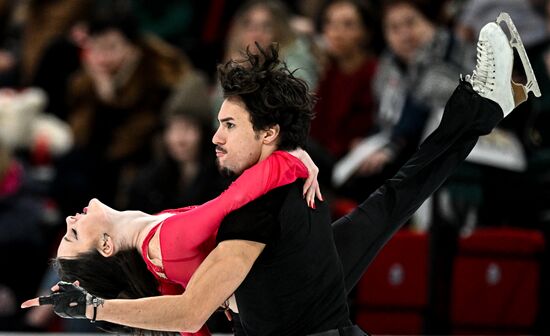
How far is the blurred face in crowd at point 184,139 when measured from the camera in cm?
586

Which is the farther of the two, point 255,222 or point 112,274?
point 112,274

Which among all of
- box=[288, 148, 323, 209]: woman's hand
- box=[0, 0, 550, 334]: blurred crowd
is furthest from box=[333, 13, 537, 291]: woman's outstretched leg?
box=[0, 0, 550, 334]: blurred crowd

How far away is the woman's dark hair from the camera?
3506mm

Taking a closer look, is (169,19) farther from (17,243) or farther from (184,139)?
(17,243)

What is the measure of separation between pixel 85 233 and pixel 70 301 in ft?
1.10

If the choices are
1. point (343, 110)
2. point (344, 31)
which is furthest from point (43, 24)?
point (343, 110)

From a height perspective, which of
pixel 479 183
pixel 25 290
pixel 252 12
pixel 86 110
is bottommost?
pixel 25 290

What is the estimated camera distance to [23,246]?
613 cm

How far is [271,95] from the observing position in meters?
Answer: 3.37

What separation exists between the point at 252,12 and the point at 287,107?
2796 mm

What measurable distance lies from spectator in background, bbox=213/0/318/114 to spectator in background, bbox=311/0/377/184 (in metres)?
0.16

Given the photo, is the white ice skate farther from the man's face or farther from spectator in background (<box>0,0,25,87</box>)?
spectator in background (<box>0,0,25,87</box>)

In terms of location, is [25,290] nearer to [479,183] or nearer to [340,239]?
[479,183]

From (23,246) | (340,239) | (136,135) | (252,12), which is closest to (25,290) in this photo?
(23,246)
